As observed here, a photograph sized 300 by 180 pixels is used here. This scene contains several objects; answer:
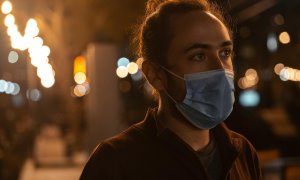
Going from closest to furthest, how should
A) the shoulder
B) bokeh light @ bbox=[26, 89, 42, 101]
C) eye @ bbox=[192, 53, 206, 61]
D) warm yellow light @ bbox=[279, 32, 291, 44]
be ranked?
the shoulder → eye @ bbox=[192, 53, 206, 61] → warm yellow light @ bbox=[279, 32, 291, 44] → bokeh light @ bbox=[26, 89, 42, 101]

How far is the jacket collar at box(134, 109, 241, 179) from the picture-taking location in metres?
2.83

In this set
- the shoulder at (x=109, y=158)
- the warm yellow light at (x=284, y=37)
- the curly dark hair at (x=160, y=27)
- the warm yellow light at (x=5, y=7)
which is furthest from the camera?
the warm yellow light at (x=284, y=37)

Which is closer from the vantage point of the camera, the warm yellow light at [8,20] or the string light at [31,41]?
the warm yellow light at [8,20]

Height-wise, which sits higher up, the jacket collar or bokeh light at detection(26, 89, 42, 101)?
the jacket collar

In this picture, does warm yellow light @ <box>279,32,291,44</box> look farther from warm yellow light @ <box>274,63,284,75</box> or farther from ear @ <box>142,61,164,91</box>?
ear @ <box>142,61,164,91</box>

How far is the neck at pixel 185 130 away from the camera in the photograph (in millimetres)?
2957

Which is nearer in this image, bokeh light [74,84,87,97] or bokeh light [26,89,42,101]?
bokeh light [26,89,42,101]

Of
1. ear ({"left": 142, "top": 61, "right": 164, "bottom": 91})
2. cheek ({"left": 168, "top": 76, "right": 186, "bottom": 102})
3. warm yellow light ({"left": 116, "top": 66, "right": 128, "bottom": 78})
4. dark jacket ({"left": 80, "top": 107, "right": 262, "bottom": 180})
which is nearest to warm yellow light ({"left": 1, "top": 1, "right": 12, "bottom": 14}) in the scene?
ear ({"left": 142, "top": 61, "right": 164, "bottom": 91})

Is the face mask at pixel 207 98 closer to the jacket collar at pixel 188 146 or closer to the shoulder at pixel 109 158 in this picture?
the jacket collar at pixel 188 146

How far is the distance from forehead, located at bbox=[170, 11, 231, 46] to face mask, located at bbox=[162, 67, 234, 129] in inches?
5.7

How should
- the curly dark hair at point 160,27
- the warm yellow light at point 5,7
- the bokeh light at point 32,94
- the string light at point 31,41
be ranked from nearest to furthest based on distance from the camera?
the curly dark hair at point 160,27, the warm yellow light at point 5,7, the string light at point 31,41, the bokeh light at point 32,94

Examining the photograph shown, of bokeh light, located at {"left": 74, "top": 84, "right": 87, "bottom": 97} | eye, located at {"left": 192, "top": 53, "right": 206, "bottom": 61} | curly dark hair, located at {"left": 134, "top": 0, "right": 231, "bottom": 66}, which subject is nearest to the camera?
eye, located at {"left": 192, "top": 53, "right": 206, "bottom": 61}

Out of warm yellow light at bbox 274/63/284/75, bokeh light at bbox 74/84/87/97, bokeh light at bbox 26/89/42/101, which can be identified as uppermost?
bokeh light at bbox 26/89/42/101

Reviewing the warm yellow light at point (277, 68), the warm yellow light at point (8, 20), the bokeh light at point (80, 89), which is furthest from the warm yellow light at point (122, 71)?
the bokeh light at point (80, 89)
